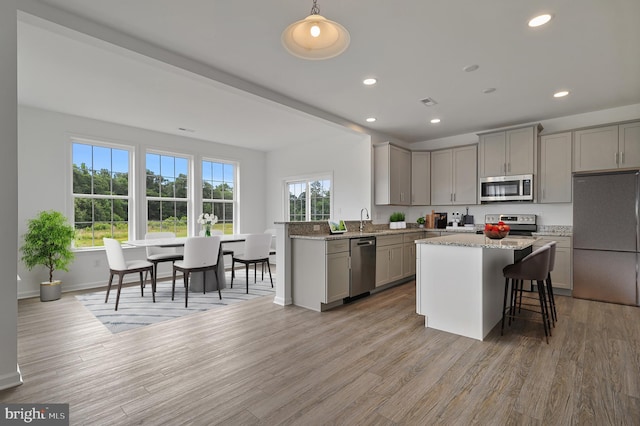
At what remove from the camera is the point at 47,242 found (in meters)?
4.28

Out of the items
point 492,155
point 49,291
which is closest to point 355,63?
point 492,155

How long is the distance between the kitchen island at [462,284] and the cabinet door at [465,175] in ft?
7.71

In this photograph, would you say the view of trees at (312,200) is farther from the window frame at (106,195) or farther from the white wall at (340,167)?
the window frame at (106,195)

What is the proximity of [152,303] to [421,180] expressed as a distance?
5019mm

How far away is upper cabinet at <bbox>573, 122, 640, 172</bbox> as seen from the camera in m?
4.15

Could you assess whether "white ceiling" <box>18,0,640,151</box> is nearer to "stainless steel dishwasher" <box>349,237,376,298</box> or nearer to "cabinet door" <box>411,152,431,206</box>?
"cabinet door" <box>411,152,431,206</box>

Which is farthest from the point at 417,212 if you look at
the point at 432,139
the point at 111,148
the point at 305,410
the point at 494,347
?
the point at 111,148

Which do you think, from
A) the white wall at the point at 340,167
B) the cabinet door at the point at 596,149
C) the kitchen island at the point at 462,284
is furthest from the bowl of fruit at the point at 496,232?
the white wall at the point at 340,167

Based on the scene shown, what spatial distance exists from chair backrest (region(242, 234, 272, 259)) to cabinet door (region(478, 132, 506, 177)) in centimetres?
387

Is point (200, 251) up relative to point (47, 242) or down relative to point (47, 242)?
down

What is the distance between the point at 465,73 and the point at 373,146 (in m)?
2.48

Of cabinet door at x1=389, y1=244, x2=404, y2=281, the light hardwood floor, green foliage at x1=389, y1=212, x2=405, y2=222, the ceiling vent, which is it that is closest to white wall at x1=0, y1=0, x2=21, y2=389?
the light hardwood floor

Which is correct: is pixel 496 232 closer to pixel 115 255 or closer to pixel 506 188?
pixel 506 188

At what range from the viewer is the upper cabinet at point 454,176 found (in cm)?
556
